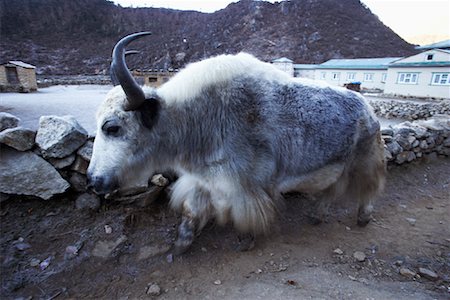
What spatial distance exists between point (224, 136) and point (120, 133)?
0.83 metres

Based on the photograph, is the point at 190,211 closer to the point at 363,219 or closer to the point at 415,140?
the point at 363,219

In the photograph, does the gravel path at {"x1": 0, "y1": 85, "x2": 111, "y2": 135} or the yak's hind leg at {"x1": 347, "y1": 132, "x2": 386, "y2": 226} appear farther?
the gravel path at {"x1": 0, "y1": 85, "x2": 111, "y2": 135}

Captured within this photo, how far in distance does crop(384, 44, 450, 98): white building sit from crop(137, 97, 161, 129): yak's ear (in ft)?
74.3

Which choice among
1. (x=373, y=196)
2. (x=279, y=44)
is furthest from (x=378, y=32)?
(x=373, y=196)

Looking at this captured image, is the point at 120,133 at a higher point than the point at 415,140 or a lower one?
higher

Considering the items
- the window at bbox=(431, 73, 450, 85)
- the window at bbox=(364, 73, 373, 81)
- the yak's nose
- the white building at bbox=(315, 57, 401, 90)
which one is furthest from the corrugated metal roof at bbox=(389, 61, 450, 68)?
the yak's nose

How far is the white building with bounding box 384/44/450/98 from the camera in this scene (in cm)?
1822

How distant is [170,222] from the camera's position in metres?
2.93

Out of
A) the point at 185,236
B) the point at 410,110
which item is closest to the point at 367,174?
the point at 185,236

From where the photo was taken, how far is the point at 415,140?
16.5 feet

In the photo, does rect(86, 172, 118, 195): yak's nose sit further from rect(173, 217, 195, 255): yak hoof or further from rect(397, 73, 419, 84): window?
rect(397, 73, 419, 84): window

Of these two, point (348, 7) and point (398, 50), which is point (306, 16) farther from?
point (398, 50)

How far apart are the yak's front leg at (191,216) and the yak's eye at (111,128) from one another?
3.14 ft

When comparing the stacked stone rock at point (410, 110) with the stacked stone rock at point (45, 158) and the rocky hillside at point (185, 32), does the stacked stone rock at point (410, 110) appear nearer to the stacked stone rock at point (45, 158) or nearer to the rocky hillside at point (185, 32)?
the stacked stone rock at point (45, 158)
